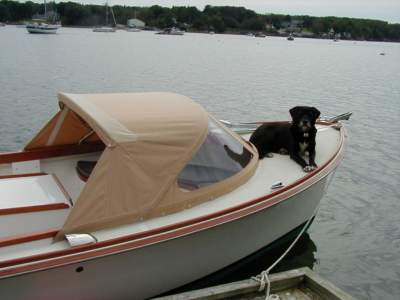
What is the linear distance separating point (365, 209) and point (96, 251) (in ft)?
21.5

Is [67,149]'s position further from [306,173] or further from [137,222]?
[306,173]

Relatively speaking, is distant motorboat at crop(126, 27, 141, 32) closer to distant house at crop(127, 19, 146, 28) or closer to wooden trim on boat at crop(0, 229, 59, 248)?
distant house at crop(127, 19, 146, 28)

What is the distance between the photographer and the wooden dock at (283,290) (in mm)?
4281

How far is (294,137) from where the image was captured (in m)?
6.58

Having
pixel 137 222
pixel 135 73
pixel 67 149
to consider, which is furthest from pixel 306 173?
pixel 135 73

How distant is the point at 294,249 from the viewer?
711cm

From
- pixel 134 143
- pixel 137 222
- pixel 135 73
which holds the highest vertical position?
pixel 134 143

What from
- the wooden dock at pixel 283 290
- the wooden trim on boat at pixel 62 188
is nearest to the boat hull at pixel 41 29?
the wooden trim on boat at pixel 62 188

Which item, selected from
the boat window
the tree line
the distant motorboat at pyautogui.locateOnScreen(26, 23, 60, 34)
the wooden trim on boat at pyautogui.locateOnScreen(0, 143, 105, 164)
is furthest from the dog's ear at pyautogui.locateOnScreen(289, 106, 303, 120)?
the tree line

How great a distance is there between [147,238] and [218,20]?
492 feet

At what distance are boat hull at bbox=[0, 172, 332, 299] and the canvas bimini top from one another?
33 centimetres

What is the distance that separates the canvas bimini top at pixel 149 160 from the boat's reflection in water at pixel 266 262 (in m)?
0.99

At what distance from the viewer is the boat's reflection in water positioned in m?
5.41

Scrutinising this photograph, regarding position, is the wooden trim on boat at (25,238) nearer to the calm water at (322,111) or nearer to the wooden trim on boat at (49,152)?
the wooden trim on boat at (49,152)
